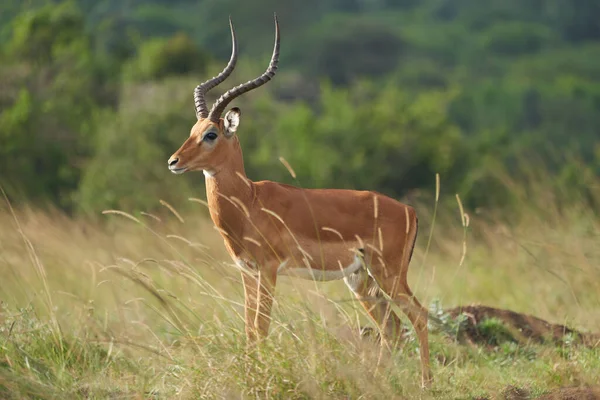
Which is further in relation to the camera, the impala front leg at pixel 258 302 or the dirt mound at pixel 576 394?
the impala front leg at pixel 258 302

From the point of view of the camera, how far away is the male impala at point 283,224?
6.70 m

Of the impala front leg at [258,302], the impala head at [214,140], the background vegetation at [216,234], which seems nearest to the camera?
the background vegetation at [216,234]

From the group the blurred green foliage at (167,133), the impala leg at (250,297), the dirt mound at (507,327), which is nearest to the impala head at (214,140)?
the impala leg at (250,297)

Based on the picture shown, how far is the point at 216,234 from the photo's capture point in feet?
42.9

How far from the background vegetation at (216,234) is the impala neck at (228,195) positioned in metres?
0.28

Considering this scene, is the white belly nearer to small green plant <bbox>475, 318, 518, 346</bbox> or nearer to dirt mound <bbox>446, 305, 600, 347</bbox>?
dirt mound <bbox>446, 305, 600, 347</bbox>

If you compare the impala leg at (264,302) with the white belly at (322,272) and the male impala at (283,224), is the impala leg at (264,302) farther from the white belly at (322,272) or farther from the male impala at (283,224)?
the white belly at (322,272)

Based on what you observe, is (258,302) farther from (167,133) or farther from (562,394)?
(167,133)

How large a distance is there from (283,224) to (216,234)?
250 inches

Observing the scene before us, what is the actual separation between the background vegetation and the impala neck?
0.93ft

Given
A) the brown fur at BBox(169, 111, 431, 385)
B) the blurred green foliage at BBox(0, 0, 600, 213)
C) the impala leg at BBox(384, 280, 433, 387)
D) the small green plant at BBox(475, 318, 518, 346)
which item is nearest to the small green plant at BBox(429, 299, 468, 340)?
the small green plant at BBox(475, 318, 518, 346)

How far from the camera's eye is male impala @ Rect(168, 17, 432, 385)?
264 inches

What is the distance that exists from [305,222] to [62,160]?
68.4 ft

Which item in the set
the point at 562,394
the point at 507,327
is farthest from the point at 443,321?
the point at 562,394
